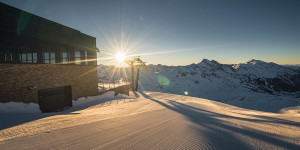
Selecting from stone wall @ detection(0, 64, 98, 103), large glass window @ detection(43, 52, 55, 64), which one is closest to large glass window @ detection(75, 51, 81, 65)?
stone wall @ detection(0, 64, 98, 103)

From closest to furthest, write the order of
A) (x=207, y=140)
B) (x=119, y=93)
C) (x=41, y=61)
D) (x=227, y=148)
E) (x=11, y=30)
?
1. (x=227, y=148)
2. (x=207, y=140)
3. (x=11, y=30)
4. (x=41, y=61)
5. (x=119, y=93)

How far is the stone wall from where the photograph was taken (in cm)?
677

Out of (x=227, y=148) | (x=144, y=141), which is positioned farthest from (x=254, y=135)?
(x=144, y=141)

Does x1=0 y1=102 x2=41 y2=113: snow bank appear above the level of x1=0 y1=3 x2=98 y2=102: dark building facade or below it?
below

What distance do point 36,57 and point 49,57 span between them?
0.80 meters

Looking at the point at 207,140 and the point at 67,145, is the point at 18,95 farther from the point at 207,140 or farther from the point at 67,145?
the point at 207,140

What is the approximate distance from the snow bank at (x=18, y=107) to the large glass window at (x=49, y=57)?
3.17 m

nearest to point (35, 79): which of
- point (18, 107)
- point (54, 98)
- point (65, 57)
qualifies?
point (18, 107)

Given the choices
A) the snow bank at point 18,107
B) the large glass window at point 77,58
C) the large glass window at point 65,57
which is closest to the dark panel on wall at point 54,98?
the snow bank at point 18,107

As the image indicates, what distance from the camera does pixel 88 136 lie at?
2305 mm

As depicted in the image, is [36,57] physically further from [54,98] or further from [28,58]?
[54,98]

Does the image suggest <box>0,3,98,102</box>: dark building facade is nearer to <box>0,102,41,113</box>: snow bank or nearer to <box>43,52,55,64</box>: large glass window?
<box>43,52,55,64</box>: large glass window

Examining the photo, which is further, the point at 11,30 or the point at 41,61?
the point at 41,61

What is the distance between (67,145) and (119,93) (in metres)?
15.3
